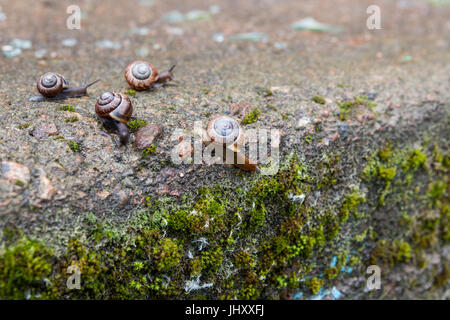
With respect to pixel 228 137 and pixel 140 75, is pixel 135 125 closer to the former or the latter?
pixel 140 75

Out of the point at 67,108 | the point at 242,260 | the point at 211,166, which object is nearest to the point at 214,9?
the point at 67,108

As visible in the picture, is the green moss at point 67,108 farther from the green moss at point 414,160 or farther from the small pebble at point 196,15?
the small pebble at point 196,15

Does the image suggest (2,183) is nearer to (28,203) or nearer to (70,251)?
(28,203)

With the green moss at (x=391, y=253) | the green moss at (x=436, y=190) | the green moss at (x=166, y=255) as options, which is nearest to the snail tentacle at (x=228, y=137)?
the green moss at (x=166, y=255)

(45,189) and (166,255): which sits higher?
(45,189)

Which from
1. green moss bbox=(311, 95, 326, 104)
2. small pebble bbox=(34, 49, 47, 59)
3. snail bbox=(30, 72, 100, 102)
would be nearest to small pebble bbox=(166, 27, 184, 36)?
small pebble bbox=(34, 49, 47, 59)

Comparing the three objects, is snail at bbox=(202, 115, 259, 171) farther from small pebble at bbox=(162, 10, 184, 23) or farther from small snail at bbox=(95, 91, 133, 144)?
small pebble at bbox=(162, 10, 184, 23)
